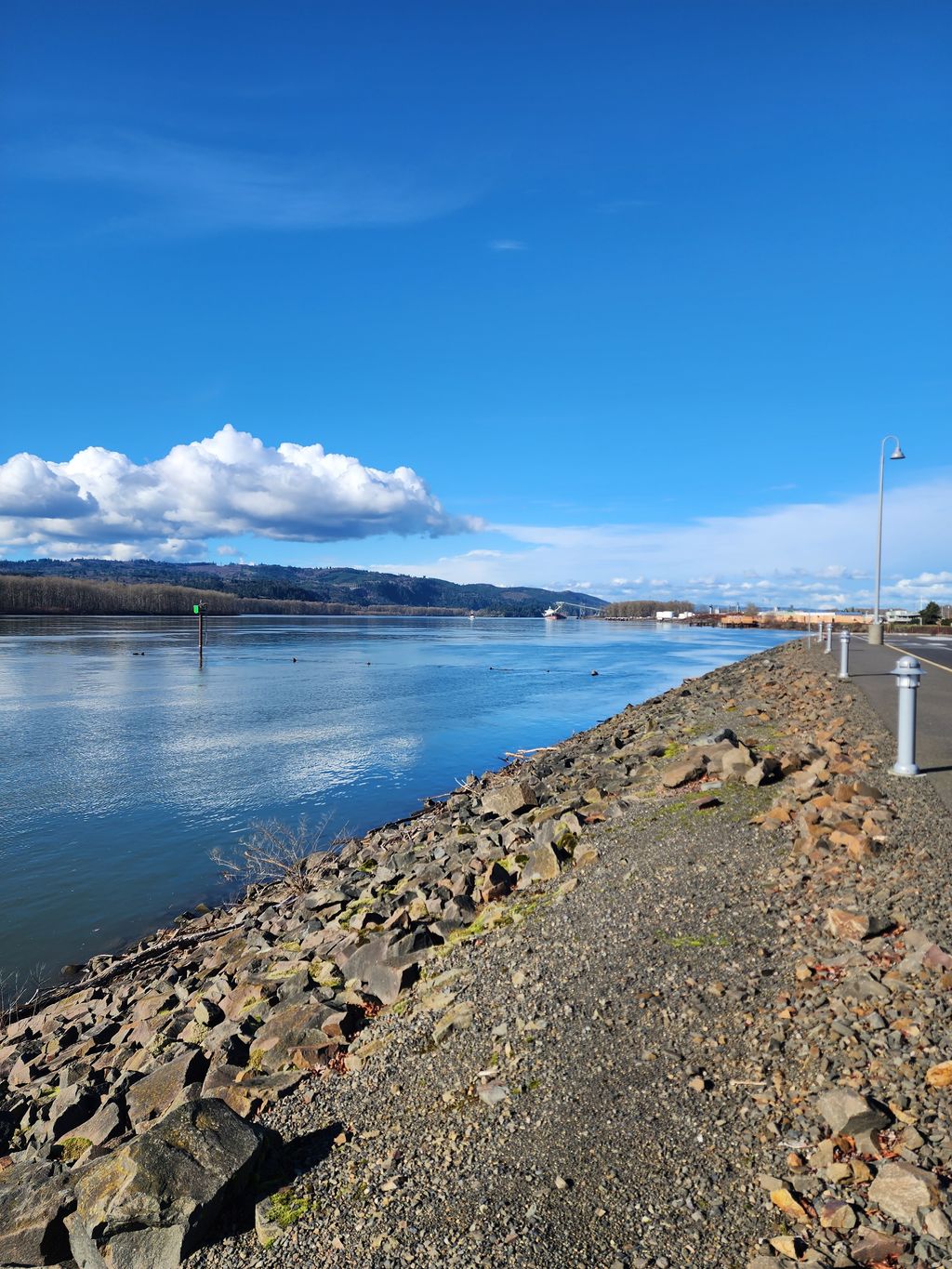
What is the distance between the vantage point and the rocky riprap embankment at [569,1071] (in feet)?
11.4

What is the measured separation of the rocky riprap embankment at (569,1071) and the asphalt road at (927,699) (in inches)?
42.1

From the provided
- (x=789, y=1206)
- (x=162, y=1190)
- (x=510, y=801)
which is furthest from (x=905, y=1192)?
(x=510, y=801)

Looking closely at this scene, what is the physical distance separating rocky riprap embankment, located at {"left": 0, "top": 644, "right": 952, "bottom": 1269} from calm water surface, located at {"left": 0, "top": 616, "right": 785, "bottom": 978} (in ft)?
14.9

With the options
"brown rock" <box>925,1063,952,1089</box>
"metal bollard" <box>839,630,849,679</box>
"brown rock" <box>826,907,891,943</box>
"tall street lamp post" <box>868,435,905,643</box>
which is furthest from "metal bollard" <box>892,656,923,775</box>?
"tall street lamp post" <box>868,435,905,643</box>

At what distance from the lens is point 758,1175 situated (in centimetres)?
350

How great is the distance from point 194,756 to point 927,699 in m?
19.4

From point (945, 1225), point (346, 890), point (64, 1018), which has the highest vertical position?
point (945, 1225)

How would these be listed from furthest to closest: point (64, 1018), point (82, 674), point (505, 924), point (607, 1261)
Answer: point (82, 674) < point (64, 1018) < point (505, 924) < point (607, 1261)

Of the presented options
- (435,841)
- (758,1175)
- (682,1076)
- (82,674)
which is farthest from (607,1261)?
(82,674)

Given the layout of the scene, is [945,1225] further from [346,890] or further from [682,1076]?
[346,890]

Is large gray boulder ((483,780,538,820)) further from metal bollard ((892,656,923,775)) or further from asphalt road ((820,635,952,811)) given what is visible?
metal bollard ((892,656,923,775))

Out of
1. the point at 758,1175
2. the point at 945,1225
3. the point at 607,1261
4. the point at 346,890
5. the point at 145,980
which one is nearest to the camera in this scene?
the point at 945,1225

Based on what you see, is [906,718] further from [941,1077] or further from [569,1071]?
[569,1071]

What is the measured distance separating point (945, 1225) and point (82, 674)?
160ft
